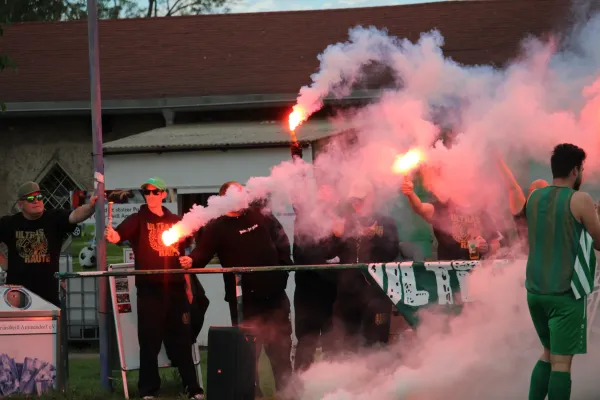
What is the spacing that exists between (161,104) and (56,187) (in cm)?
262

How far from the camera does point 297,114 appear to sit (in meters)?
9.73

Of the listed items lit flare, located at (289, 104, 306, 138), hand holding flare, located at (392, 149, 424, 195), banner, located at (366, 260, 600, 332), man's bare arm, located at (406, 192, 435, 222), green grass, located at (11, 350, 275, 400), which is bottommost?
green grass, located at (11, 350, 275, 400)

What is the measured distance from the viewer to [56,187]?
17.1 metres

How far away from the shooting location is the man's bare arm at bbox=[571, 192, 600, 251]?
249 inches

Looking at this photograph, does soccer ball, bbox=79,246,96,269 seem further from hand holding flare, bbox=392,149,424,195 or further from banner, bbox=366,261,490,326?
banner, bbox=366,261,490,326

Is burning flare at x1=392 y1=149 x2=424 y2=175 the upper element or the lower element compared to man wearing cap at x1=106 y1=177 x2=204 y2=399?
upper

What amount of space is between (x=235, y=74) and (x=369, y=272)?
9.56 meters

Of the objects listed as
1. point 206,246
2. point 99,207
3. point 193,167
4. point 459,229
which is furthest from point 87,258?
point 459,229

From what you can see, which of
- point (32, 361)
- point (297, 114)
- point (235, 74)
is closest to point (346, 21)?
point (235, 74)

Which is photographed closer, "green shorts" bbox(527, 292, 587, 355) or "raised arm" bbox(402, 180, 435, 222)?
"green shorts" bbox(527, 292, 587, 355)

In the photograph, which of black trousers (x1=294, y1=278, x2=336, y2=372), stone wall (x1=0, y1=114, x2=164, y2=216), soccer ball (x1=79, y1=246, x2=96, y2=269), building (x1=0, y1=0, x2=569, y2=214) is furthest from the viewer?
stone wall (x1=0, y1=114, x2=164, y2=216)

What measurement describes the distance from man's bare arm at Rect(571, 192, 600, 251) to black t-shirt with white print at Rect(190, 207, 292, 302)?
312cm

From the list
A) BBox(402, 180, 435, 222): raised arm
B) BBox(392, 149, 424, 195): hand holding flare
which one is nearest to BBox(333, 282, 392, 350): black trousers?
BBox(402, 180, 435, 222): raised arm

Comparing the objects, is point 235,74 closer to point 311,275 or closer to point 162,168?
point 162,168
